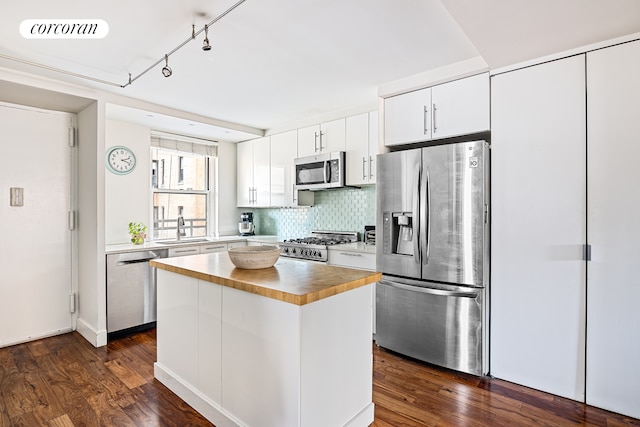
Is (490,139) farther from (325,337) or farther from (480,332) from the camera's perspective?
(325,337)

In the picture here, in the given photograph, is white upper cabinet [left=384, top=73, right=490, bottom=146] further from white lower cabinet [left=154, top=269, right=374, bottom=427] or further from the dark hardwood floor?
the dark hardwood floor

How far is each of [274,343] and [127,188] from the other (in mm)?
3291

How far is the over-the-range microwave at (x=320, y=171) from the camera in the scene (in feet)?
12.3

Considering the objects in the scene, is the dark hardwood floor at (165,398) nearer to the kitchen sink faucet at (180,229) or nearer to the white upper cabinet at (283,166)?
the kitchen sink faucet at (180,229)

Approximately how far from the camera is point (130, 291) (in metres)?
3.44

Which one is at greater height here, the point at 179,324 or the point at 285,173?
the point at 285,173

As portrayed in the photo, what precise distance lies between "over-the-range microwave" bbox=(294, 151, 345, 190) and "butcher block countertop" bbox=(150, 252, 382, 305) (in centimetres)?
164

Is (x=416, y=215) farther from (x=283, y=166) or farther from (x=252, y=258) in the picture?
(x=283, y=166)

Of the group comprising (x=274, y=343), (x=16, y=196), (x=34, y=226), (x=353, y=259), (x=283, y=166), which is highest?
(x=283, y=166)

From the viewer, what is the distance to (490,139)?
2672mm

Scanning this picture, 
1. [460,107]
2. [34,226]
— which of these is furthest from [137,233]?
[460,107]

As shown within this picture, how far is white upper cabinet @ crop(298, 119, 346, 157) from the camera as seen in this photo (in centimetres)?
383

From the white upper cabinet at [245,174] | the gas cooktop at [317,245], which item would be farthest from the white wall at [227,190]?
the gas cooktop at [317,245]

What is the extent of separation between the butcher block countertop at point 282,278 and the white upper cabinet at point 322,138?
196 cm
